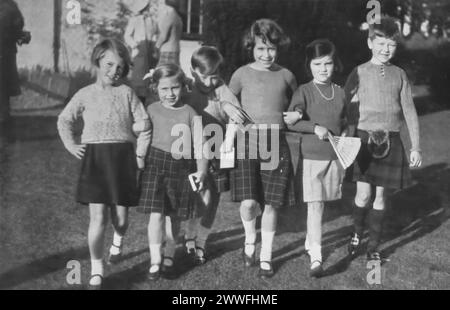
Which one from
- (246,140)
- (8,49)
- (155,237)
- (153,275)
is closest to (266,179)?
(246,140)

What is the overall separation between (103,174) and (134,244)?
0.71m

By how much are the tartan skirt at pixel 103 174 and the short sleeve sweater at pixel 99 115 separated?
0.15 feet

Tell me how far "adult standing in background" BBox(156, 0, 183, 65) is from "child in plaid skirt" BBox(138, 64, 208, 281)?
62cm

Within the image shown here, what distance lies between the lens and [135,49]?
10.9 ft

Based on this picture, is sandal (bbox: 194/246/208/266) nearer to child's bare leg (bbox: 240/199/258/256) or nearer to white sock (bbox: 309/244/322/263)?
child's bare leg (bbox: 240/199/258/256)

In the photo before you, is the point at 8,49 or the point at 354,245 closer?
the point at 8,49

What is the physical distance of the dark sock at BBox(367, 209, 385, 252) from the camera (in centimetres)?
334

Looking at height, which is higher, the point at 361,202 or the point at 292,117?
the point at 292,117

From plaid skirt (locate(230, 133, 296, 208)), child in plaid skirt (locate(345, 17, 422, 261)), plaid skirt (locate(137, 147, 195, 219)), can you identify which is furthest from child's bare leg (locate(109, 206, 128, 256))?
child in plaid skirt (locate(345, 17, 422, 261))

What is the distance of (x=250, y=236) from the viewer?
10.2 feet

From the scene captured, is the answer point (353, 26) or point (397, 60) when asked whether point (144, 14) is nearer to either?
point (353, 26)

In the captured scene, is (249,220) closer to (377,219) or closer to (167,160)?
(167,160)
